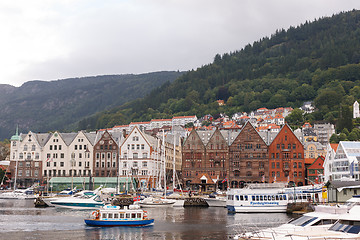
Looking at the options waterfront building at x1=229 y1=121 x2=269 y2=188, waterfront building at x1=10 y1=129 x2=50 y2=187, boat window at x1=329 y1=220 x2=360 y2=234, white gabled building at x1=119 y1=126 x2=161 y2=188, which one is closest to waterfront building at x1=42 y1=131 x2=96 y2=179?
waterfront building at x1=10 y1=129 x2=50 y2=187

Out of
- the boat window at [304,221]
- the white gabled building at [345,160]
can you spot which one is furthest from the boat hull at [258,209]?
the boat window at [304,221]

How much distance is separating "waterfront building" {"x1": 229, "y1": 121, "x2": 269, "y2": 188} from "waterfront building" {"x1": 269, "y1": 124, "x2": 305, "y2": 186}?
191 centimetres

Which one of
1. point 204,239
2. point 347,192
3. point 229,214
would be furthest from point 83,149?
point 204,239

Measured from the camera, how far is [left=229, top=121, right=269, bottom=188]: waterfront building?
126750 millimetres

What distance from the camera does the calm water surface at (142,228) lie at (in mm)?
52438

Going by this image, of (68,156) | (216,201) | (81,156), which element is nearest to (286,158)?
(216,201)

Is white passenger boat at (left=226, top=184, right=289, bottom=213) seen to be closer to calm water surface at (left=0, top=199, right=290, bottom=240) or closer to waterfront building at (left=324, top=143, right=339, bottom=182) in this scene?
calm water surface at (left=0, top=199, right=290, bottom=240)

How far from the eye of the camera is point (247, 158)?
128 meters

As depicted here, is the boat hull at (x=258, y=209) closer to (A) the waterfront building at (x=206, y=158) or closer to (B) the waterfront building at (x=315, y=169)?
(A) the waterfront building at (x=206, y=158)

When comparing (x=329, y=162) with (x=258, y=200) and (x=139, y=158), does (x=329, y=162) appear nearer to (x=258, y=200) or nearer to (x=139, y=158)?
(x=258, y=200)

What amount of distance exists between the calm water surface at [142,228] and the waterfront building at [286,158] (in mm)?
50678

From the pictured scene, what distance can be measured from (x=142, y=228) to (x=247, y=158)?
71985 mm

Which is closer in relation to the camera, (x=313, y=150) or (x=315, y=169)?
(x=315, y=169)

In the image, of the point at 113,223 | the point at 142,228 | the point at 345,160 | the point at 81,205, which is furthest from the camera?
the point at 345,160
